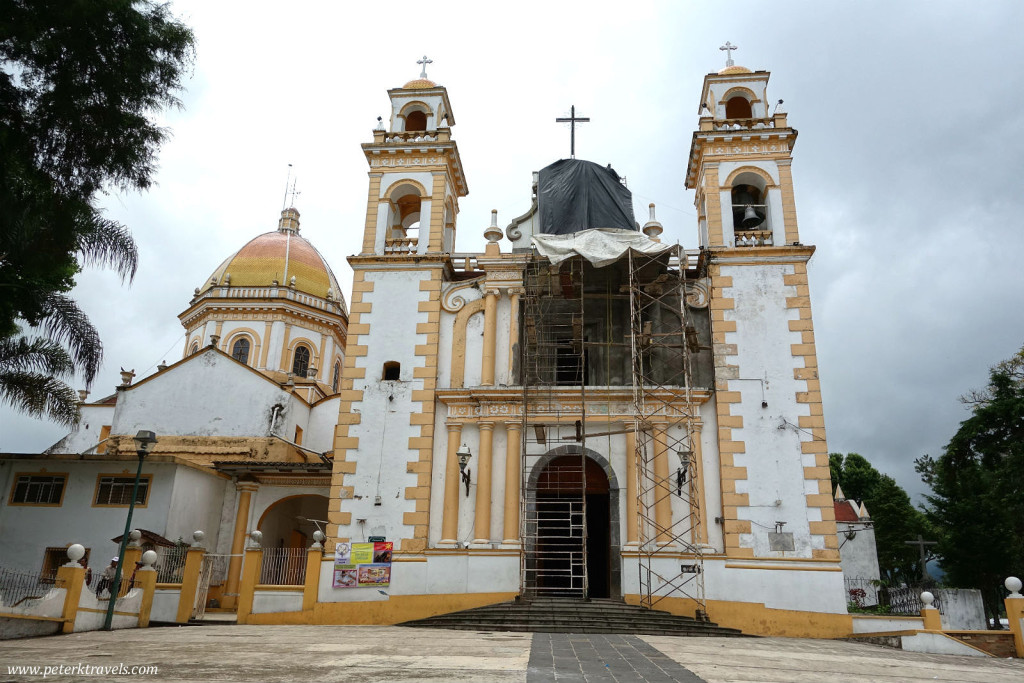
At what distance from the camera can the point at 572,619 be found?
15250 mm

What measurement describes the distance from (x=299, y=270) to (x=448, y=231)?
47.9 ft

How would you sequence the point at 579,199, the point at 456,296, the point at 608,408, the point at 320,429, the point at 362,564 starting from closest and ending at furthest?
the point at 362,564, the point at 608,408, the point at 456,296, the point at 579,199, the point at 320,429

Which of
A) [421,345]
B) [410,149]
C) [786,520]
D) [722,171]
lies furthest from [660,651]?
[410,149]

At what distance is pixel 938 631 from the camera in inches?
555

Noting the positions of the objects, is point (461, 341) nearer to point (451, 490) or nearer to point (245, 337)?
point (451, 490)

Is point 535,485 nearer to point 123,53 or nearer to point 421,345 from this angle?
point 421,345

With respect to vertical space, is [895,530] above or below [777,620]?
above

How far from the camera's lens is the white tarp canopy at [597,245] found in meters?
18.8

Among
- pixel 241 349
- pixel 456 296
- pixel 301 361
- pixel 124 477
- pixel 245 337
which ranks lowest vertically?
pixel 124 477

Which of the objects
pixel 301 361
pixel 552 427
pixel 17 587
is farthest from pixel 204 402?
pixel 552 427

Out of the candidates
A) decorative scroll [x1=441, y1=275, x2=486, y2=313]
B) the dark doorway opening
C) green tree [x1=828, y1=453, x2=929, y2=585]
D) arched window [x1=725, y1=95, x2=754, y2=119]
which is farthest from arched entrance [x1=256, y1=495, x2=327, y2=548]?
green tree [x1=828, y1=453, x2=929, y2=585]

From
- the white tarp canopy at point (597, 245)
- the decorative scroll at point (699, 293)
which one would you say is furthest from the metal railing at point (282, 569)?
the decorative scroll at point (699, 293)

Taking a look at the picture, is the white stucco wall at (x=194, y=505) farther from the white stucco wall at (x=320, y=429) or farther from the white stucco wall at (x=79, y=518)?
the white stucco wall at (x=320, y=429)

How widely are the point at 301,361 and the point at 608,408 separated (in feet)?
60.8
